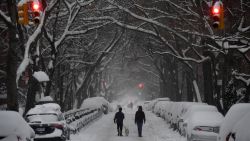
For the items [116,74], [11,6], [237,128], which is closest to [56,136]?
[11,6]

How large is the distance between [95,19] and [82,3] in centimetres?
378

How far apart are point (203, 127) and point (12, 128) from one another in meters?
9.36

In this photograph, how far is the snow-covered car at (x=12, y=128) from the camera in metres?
11.5

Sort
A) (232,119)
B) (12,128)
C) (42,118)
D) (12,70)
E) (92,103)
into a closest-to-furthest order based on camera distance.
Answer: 1. (232,119)
2. (12,128)
3. (42,118)
4. (12,70)
5. (92,103)

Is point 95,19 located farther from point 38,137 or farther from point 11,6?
point 38,137

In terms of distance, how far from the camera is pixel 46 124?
62.7 feet

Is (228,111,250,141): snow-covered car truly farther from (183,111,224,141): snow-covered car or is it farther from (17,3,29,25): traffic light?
(17,3,29,25): traffic light

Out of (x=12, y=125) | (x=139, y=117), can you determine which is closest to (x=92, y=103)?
(x=139, y=117)

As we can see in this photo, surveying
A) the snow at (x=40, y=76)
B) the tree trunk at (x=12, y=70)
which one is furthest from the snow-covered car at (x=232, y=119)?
the snow at (x=40, y=76)

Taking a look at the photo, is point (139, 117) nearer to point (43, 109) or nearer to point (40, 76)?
point (40, 76)

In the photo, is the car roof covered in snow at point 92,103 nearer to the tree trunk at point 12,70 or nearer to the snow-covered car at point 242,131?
the tree trunk at point 12,70

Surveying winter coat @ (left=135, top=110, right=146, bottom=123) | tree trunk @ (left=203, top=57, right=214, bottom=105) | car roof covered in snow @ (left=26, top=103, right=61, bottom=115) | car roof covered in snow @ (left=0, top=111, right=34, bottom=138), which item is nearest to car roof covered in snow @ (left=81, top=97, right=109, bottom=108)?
tree trunk @ (left=203, top=57, right=214, bottom=105)

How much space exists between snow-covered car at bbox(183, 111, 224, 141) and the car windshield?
518 centimetres

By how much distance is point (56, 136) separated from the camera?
1917 centimetres
